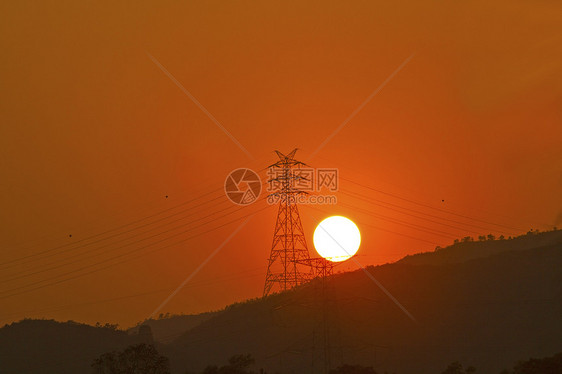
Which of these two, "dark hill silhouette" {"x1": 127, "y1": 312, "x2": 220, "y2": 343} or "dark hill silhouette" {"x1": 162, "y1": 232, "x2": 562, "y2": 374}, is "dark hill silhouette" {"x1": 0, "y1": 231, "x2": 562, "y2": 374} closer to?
"dark hill silhouette" {"x1": 162, "y1": 232, "x2": 562, "y2": 374}

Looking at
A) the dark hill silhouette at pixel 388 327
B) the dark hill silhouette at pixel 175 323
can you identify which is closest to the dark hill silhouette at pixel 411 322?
the dark hill silhouette at pixel 388 327

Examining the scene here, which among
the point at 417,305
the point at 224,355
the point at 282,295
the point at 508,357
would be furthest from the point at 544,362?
the point at 282,295

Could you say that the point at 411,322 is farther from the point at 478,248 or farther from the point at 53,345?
the point at 53,345

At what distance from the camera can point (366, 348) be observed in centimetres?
8606

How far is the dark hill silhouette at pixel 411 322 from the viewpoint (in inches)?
3241

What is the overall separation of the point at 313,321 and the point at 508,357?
31.8m

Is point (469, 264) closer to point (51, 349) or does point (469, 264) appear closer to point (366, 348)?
point (366, 348)

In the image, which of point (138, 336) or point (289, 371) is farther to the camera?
point (138, 336)

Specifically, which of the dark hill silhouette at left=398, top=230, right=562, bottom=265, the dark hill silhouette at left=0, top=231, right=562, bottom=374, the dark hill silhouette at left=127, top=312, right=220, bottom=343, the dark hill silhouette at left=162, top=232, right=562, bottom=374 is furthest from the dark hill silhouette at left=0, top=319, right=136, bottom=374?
the dark hill silhouette at left=398, top=230, right=562, bottom=265

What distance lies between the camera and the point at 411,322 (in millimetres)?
93438

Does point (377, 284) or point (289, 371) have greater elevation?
point (377, 284)

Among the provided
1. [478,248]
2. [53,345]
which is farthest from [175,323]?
[478,248]

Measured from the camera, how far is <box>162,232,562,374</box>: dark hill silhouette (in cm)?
8231

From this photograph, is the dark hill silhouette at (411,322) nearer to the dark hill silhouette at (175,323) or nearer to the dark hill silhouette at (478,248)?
the dark hill silhouette at (478,248)
